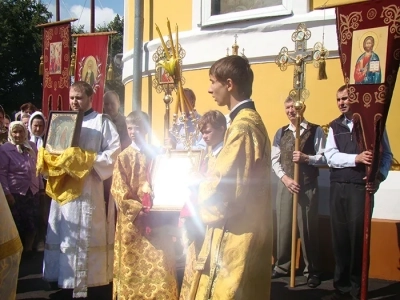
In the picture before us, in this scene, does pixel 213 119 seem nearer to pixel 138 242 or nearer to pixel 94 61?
pixel 138 242

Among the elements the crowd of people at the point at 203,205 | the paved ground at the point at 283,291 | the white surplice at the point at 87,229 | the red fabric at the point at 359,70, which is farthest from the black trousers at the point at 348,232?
the white surplice at the point at 87,229

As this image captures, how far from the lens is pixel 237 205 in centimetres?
271

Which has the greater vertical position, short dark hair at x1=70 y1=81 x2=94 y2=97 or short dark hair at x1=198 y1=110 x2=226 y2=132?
short dark hair at x1=70 y1=81 x2=94 y2=97

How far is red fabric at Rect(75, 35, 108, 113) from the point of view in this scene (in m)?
8.13

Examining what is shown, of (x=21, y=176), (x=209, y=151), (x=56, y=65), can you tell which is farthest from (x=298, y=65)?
(x=56, y=65)

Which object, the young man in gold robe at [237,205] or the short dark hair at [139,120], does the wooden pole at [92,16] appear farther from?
the young man in gold robe at [237,205]

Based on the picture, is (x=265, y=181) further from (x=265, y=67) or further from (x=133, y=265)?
(x=265, y=67)

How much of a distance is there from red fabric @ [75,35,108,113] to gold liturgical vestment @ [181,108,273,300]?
5.50 meters

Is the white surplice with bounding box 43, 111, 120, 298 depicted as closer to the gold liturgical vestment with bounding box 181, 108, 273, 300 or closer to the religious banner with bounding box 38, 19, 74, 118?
the gold liturgical vestment with bounding box 181, 108, 273, 300

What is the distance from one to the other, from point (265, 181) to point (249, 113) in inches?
13.8

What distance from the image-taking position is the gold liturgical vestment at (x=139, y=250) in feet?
14.6

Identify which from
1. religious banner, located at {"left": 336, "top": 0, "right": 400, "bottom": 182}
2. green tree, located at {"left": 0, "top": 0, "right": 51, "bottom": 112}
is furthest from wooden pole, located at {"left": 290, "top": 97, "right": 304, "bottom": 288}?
green tree, located at {"left": 0, "top": 0, "right": 51, "bottom": 112}

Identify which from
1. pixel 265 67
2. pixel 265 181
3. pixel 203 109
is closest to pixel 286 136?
pixel 265 67

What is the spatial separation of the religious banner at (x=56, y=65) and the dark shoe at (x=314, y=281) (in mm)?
4693
